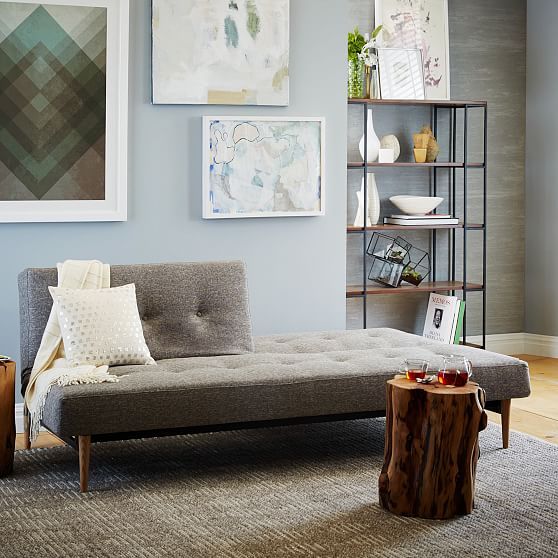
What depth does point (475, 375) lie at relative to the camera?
163 inches

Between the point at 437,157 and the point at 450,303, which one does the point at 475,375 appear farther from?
the point at 437,157

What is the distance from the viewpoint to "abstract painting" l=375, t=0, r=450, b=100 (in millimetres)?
6188

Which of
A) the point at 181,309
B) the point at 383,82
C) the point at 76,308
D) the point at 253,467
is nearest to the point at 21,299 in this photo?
the point at 76,308

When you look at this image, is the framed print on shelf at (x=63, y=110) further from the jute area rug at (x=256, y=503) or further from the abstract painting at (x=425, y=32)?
the abstract painting at (x=425, y=32)

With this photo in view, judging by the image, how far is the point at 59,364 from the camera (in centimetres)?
400

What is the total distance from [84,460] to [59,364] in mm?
555

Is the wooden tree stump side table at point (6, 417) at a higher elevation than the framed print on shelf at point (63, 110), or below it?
below

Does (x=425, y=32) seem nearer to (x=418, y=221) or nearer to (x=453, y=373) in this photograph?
(x=418, y=221)

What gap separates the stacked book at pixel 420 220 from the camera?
19.6 ft

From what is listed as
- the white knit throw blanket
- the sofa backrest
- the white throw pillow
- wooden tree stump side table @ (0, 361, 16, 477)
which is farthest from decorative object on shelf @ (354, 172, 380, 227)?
wooden tree stump side table @ (0, 361, 16, 477)

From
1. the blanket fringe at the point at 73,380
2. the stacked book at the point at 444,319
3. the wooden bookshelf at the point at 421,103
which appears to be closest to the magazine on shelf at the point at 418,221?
the stacked book at the point at 444,319

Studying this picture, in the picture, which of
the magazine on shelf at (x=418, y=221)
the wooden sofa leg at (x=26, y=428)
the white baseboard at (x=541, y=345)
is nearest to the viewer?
the wooden sofa leg at (x=26, y=428)

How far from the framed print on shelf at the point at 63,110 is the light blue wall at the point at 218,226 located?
8 centimetres

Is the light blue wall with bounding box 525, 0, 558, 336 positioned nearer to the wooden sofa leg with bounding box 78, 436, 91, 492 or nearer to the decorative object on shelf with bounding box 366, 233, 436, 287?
the decorative object on shelf with bounding box 366, 233, 436, 287
